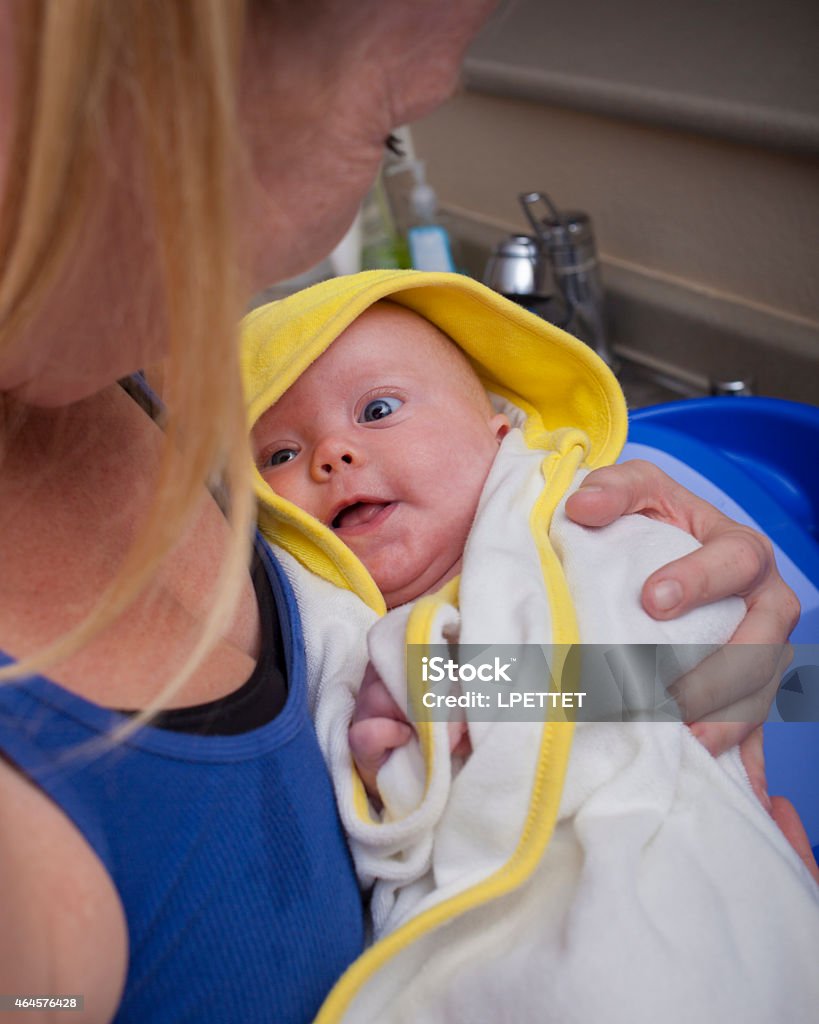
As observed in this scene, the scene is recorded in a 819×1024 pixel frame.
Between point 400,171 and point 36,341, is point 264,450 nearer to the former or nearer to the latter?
point 36,341

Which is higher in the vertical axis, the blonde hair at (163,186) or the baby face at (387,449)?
the blonde hair at (163,186)

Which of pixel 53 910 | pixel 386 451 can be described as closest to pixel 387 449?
pixel 386 451

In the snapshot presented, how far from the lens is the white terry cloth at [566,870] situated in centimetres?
62

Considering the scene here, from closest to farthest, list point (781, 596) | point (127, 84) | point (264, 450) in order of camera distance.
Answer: point (127, 84)
point (781, 596)
point (264, 450)

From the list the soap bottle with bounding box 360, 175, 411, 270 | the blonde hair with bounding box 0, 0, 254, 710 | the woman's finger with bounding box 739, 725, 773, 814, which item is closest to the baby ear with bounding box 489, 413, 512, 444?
the woman's finger with bounding box 739, 725, 773, 814

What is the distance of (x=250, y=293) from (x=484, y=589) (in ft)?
1.08

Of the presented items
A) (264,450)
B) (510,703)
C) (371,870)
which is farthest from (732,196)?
(371,870)

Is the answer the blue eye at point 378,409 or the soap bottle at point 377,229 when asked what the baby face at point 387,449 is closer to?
the blue eye at point 378,409

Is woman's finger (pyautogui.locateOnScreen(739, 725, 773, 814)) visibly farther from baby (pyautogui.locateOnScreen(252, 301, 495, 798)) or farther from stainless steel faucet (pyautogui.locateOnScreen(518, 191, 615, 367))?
stainless steel faucet (pyautogui.locateOnScreen(518, 191, 615, 367))

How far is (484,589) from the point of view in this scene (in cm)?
77

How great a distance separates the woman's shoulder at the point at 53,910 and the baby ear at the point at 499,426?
0.64 meters

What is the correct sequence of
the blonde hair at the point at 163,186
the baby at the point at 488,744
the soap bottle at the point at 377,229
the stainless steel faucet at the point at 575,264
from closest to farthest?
the blonde hair at the point at 163,186 → the baby at the point at 488,744 → the stainless steel faucet at the point at 575,264 → the soap bottle at the point at 377,229

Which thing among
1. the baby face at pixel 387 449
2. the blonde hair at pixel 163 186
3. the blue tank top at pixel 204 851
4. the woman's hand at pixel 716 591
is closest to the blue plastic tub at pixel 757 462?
the woman's hand at pixel 716 591

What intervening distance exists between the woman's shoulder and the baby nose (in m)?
0.46
